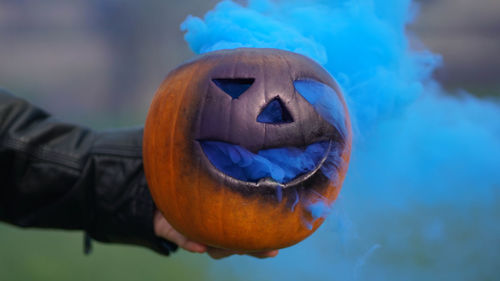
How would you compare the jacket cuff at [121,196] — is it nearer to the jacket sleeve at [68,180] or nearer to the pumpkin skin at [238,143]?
the jacket sleeve at [68,180]

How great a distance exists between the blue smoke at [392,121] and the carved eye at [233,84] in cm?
18

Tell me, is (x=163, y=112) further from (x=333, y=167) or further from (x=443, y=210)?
(x=443, y=210)

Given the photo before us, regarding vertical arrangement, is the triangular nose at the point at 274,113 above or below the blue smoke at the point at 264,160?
above

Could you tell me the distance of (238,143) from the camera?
31.3 inches

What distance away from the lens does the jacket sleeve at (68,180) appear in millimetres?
1104

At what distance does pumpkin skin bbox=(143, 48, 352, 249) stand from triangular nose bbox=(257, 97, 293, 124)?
0.03 metres

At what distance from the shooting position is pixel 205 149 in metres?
0.85

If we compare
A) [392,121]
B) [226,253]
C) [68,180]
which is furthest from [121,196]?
[392,121]

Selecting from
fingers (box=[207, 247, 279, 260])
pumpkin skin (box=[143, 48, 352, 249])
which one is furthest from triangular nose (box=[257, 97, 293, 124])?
fingers (box=[207, 247, 279, 260])

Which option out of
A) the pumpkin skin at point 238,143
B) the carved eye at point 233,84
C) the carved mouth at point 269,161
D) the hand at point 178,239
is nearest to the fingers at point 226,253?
the hand at point 178,239

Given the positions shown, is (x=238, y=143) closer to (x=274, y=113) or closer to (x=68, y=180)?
(x=274, y=113)

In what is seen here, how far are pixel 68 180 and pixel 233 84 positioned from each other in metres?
0.61

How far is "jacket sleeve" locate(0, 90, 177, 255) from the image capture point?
1104mm

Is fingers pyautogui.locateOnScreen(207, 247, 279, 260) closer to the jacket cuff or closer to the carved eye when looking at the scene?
the jacket cuff
